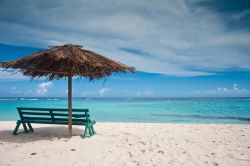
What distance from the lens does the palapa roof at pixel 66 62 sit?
611cm

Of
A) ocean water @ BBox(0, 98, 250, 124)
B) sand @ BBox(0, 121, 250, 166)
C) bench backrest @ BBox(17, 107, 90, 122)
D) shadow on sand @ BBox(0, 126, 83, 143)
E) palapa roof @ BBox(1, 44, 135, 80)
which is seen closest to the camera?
sand @ BBox(0, 121, 250, 166)

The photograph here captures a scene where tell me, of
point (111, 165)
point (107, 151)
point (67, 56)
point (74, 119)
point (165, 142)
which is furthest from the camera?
point (74, 119)

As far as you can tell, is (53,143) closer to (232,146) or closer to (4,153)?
(4,153)

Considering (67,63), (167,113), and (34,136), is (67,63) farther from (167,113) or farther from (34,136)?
(167,113)

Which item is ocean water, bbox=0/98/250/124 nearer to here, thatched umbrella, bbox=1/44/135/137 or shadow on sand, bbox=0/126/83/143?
shadow on sand, bbox=0/126/83/143

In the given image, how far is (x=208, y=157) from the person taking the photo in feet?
16.8

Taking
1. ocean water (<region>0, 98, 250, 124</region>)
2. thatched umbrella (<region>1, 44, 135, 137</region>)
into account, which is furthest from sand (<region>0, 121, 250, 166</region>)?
ocean water (<region>0, 98, 250, 124</region>)

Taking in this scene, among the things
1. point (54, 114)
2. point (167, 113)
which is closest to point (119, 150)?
point (54, 114)

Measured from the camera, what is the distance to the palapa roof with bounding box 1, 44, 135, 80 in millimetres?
6105

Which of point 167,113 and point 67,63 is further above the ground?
point 67,63

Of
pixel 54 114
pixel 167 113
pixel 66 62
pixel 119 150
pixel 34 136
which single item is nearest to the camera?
pixel 119 150

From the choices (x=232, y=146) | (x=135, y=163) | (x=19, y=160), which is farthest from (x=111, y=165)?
(x=232, y=146)

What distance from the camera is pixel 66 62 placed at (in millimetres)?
6797

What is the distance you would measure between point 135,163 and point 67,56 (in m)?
2.96
